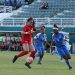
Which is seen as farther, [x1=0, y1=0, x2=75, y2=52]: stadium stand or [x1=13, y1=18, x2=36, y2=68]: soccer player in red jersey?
[x1=0, y1=0, x2=75, y2=52]: stadium stand

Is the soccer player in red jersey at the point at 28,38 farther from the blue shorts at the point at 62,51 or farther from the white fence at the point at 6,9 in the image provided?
the white fence at the point at 6,9

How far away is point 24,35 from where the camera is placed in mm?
20562

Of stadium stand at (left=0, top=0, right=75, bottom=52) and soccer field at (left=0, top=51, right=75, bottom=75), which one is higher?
soccer field at (left=0, top=51, right=75, bottom=75)

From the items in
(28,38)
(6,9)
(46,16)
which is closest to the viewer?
(28,38)

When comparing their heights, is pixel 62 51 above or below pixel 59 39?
below

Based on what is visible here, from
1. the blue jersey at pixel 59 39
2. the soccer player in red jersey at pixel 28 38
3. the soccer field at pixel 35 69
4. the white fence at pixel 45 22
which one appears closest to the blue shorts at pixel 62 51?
the blue jersey at pixel 59 39

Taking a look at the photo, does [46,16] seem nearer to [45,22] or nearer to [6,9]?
[45,22]

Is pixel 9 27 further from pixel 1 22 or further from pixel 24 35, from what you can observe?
pixel 24 35

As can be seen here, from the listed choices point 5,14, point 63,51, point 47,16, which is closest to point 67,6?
point 47,16

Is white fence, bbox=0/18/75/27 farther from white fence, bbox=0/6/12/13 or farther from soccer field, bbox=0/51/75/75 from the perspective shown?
soccer field, bbox=0/51/75/75

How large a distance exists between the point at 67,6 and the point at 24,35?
3332 cm

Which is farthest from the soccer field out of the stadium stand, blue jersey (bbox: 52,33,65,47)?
the stadium stand

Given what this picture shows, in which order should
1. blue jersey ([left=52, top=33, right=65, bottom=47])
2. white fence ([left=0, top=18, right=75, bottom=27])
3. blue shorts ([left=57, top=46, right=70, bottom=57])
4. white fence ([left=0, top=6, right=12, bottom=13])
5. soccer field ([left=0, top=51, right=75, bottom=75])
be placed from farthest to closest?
1. white fence ([left=0, top=6, right=12, bottom=13])
2. white fence ([left=0, top=18, right=75, bottom=27])
3. blue jersey ([left=52, top=33, right=65, bottom=47])
4. blue shorts ([left=57, top=46, right=70, bottom=57])
5. soccer field ([left=0, top=51, right=75, bottom=75])

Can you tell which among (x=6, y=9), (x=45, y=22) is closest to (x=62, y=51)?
(x=45, y=22)
